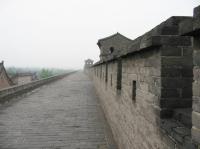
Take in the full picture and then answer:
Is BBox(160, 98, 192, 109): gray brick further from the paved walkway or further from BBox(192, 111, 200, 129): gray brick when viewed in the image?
the paved walkway

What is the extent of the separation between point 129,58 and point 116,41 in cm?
2739

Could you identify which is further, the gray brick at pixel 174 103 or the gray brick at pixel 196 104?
the gray brick at pixel 174 103

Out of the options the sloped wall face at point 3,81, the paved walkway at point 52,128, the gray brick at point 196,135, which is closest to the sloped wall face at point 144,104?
the gray brick at point 196,135

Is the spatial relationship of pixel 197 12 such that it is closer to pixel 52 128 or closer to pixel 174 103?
pixel 174 103

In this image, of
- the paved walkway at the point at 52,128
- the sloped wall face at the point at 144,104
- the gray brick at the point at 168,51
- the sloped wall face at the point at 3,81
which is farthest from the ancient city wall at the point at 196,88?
the sloped wall face at the point at 3,81

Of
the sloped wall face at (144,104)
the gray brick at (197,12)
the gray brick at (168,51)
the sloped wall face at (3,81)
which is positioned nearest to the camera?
the gray brick at (197,12)

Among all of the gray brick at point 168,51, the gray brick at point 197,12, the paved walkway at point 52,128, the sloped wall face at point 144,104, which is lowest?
the paved walkway at point 52,128

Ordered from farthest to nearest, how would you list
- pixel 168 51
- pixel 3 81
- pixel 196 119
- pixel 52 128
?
pixel 3 81, pixel 52 128, pixel 168 51, pixel 196 119

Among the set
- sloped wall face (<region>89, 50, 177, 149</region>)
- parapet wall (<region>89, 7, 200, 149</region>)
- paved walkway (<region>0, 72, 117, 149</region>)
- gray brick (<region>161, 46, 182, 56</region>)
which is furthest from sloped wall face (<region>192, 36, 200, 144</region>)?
paved walkway (<region>0, 72, 117, 149</region>)

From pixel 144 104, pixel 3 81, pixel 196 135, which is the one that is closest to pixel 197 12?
pixel 196 135

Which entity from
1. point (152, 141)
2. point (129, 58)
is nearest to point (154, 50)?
point (152, 141)

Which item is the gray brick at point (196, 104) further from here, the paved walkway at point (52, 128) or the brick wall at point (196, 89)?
the paved walkway at point (52, 128)

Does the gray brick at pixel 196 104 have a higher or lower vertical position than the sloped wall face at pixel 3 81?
higher

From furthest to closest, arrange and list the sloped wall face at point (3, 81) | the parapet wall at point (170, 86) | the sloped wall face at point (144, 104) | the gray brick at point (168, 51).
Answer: the sloped wall face at point (3, 81) → the sloped wall face at point (144, 104) → the gray brick at point (168, 51) → the parapet wall at point (170, 86)
